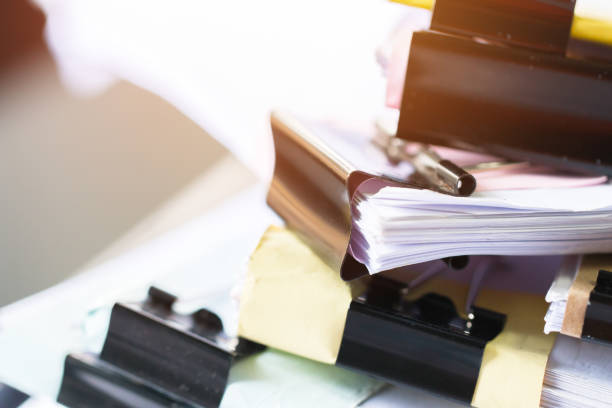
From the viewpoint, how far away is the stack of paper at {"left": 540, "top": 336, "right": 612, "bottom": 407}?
1.05 feet

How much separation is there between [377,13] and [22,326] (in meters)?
0.46

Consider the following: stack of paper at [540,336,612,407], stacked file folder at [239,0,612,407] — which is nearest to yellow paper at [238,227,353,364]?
stacked file folder at [239,0,612,407]

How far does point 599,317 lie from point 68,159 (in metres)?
0.72

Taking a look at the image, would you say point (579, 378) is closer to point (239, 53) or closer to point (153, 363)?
point (153, 363)

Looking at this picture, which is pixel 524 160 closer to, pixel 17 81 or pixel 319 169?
pixel 319 169

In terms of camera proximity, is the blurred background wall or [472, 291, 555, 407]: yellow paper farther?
the blurred background wall

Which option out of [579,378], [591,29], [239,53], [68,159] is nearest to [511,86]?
[591,29]

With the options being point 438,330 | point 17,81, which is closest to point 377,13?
point 438,330

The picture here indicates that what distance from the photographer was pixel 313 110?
0.61 metres

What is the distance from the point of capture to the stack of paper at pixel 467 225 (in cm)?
32

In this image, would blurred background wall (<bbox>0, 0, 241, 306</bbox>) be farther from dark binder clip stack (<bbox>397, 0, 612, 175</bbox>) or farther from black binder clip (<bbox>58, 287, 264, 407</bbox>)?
dark binder clip stack (<bbox>397, 0, 612, 175</bbox>)

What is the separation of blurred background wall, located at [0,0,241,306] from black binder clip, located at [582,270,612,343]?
0.46 meters

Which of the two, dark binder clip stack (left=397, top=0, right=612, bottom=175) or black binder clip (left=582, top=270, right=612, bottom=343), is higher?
dark binder clip stack (left=397, top=0, right=612, bottom=175)

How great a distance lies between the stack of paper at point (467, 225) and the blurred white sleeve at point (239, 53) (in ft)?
0.93
